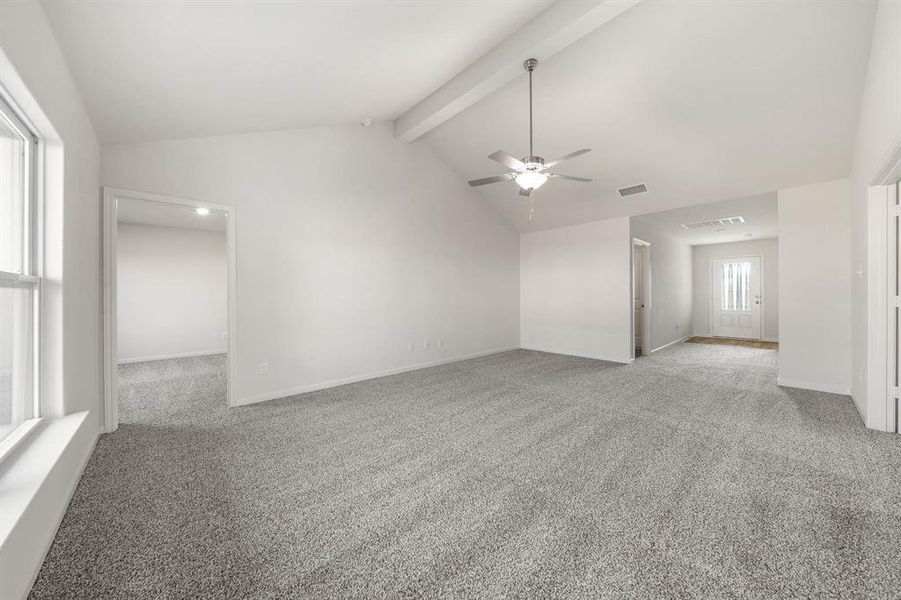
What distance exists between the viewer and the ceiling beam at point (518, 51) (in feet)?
8.74

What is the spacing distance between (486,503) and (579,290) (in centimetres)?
513

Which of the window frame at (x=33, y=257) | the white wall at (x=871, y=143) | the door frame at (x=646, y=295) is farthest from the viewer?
the door frame at (x=646, y=295)

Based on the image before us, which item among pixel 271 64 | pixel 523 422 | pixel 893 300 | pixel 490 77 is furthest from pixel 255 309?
pixel 893 300

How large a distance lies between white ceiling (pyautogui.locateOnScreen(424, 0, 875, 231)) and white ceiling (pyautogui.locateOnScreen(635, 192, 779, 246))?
0.78 m

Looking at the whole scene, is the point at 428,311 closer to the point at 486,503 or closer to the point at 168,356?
the point at 486,503

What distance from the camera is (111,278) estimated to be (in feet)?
10.2

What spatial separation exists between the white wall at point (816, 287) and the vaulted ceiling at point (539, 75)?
299mm

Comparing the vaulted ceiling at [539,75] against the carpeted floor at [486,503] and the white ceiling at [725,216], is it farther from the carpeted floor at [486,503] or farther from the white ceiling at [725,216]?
the carpeted floor at [486,503]

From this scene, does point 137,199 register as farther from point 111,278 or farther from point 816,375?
point 816,375

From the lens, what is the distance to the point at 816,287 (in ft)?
14.0

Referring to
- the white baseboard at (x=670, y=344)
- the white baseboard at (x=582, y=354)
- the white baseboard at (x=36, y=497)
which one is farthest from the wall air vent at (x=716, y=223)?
Result: the white baseboard at (x=36, y=497)

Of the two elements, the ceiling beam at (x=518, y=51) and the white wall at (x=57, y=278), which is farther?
the ceiling beam at (x=518, y=51)

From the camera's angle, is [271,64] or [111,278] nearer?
[271,64]

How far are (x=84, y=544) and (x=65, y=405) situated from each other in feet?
3.09
